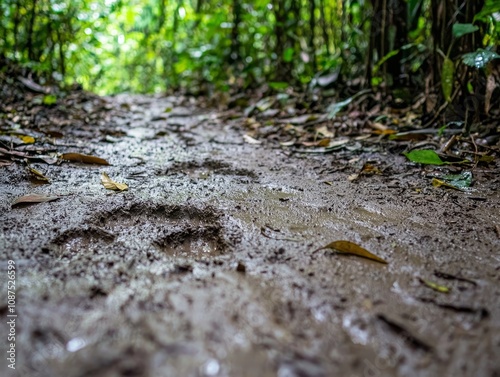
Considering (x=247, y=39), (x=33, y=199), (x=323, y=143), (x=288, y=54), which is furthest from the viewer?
(x=247, y=39)

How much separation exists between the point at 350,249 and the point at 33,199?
3.58 ft

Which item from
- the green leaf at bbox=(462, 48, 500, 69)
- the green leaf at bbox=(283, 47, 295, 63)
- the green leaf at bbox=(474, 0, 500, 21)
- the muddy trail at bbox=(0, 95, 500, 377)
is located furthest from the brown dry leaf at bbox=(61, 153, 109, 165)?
the green leaf at bbox=(283, 47, 295, 63)

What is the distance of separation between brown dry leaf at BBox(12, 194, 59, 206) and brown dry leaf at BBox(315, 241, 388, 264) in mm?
976

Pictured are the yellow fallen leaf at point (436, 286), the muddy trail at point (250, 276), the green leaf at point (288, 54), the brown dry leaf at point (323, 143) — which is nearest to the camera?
the muddy trail at point (250, 276)

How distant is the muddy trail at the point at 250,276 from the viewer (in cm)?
69

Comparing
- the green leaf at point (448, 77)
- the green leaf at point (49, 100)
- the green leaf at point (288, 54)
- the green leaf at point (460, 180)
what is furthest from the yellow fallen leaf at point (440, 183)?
the green leaf at point (49, 100)

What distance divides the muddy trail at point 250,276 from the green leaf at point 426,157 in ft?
0.31

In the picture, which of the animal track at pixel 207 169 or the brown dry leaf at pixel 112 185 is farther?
the animal track at pixel 207 169

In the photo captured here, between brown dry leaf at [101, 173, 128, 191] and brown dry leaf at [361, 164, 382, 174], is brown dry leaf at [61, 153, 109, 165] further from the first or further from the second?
brown dry leaf at [361, 164, 382, 174]

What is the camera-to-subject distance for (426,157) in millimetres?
1814

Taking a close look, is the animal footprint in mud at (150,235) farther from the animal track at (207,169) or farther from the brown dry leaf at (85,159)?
the brown dry leaf at (85,159)

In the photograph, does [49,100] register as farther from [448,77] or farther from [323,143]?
[448,77]

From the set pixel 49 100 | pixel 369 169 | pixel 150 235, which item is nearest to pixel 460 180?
pixel 369 169

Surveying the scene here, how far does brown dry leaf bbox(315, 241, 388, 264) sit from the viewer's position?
3.39 feet
